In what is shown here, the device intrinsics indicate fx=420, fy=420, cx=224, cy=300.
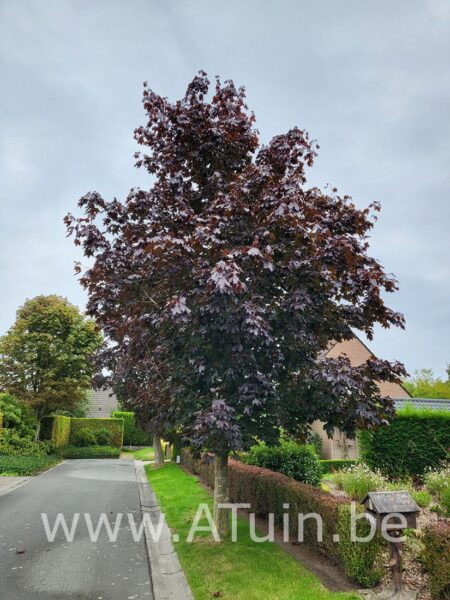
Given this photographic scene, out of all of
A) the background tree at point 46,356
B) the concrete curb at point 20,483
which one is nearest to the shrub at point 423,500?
the concrete curb at point 20,483

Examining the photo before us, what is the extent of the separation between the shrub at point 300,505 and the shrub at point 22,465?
11967mm

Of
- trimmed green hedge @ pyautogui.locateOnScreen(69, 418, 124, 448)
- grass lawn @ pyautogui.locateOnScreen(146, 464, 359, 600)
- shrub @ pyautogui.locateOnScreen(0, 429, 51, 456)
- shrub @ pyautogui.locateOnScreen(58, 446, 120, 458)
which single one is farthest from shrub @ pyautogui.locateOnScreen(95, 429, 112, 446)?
grass lawn @ pyautogui.locateOnScreen(146, 464, 359, 600)

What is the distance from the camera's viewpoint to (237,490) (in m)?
10.2

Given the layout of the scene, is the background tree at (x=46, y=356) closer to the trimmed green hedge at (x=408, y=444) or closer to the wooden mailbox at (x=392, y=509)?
the trimmed green hedge at (x=408, y=444)

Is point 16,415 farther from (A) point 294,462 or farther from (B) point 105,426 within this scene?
(A) point 294,462

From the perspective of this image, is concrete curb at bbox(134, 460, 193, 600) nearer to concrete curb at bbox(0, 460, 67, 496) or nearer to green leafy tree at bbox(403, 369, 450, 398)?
concrete curb at bbox(0, 460, 67, 496)

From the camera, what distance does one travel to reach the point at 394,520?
5.29m

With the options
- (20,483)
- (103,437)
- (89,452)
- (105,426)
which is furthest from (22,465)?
(105,426)

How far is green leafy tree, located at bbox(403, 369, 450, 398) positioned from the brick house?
44.7 ft

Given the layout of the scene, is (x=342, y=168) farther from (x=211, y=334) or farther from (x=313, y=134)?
(x=211, y=334)

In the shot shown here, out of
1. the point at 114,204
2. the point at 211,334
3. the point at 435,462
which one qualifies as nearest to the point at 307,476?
the point at 435,462

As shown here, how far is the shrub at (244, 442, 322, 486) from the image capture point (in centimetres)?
Answer: 1091

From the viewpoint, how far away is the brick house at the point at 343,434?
2075 cm

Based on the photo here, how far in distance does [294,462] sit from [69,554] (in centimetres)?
594
